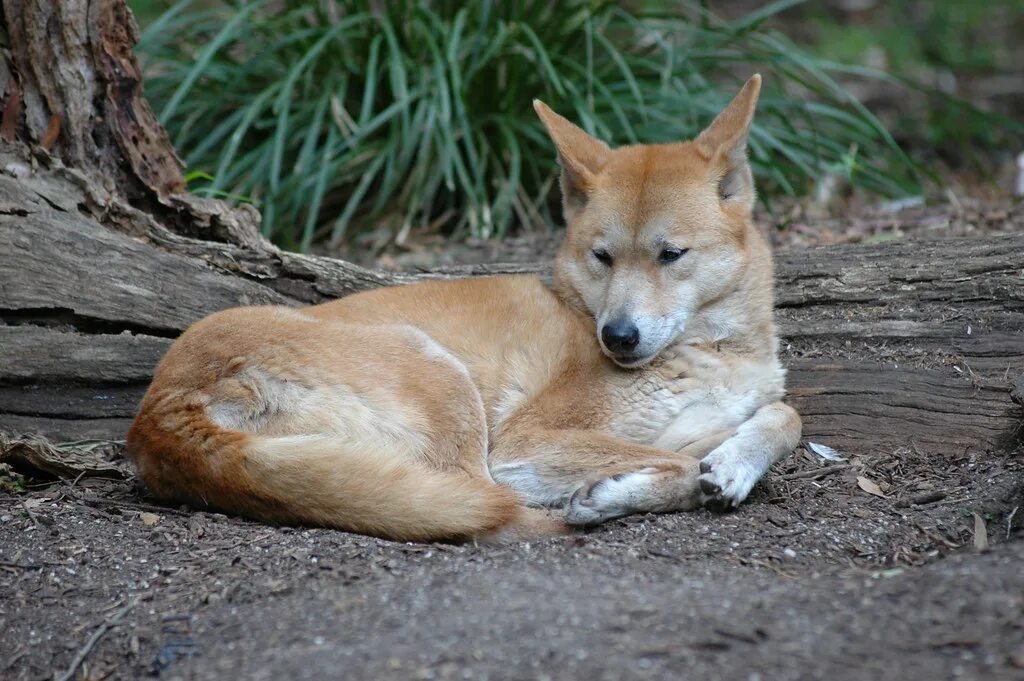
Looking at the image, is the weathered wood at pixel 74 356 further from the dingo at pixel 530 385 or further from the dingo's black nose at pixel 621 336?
the dingo's black nose at pixel 621 336

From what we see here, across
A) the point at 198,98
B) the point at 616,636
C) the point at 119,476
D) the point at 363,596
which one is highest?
the point at 198,98

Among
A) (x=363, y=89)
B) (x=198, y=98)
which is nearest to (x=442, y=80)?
(x=363, y=89)

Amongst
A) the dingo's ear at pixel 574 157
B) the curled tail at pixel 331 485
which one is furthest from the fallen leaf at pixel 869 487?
the dingo's ear at pixel 574 157

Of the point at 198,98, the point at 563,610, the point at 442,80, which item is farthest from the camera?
the point at 198,98

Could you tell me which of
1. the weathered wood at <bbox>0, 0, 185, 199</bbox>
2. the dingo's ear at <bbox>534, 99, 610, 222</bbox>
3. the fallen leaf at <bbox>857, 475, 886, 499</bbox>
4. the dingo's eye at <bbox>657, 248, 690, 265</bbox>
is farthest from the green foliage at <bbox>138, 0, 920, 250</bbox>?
the fallen leaf at <bbox>857, 475, 886, 499</bbox>

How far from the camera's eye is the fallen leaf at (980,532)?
3275mm

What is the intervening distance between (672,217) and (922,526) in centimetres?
148

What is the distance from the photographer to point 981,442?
4016mm

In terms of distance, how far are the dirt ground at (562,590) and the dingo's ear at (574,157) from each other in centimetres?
144

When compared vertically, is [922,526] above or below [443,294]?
below

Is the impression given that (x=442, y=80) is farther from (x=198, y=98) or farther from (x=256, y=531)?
(x=256, y=531)

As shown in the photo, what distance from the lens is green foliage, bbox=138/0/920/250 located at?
678 cm

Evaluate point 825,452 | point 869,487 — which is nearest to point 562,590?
point 869,487

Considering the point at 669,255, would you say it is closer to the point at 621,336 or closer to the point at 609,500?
the point at 621,336
